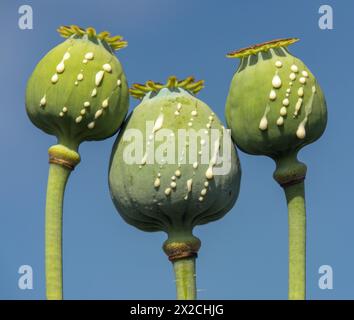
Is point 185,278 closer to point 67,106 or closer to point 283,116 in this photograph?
point 283,116

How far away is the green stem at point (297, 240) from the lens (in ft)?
47.0

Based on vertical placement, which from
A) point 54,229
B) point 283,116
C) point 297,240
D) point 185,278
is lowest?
point 185,278

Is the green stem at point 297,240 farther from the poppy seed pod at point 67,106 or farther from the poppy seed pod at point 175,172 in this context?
the poppy seed pod at point 67,106

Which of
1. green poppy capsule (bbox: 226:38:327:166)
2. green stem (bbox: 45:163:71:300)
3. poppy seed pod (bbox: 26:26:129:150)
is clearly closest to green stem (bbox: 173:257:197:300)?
green stem (bbox: 45:163:71:300)

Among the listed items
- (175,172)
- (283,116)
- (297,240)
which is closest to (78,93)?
(175,172)

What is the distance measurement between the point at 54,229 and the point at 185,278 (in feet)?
5.52

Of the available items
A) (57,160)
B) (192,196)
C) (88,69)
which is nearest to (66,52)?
(88,69)

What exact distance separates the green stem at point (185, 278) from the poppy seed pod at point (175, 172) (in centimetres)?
2

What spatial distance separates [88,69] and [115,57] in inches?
22.5

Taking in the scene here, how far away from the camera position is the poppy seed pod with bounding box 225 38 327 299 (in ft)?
47.2

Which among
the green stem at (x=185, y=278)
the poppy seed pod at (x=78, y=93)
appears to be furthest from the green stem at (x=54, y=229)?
the green stem at (x=185, y=278)

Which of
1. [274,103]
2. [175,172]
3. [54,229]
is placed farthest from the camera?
[274,103]

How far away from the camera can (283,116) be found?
14359 mm
